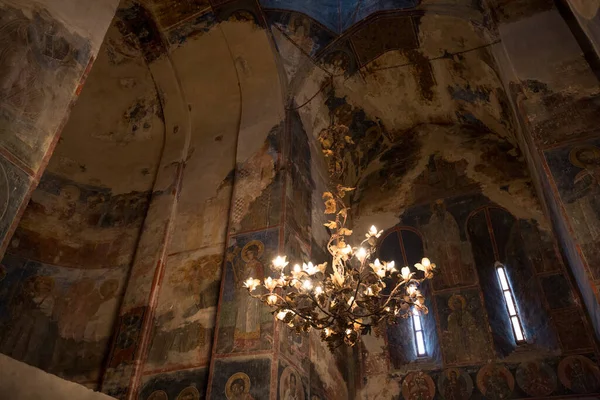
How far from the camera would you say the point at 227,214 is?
27.6 ft

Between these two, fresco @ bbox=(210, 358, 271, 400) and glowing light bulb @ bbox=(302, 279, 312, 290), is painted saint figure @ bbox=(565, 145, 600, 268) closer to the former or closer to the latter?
glowing light bulb @ bbox=(302, 279, 312, 290)

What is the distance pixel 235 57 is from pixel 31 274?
17.1 feet

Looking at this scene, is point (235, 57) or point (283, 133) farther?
point (235, 57)

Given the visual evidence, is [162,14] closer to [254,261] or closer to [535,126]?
[254,261]

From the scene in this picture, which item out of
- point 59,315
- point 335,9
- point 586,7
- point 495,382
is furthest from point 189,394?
point 335,9

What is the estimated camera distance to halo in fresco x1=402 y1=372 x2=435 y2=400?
25.7 ft

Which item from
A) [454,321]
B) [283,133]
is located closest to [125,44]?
[283,133]

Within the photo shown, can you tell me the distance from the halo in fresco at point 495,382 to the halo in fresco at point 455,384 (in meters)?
0.18

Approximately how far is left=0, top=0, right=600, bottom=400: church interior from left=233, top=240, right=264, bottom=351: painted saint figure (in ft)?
0.10

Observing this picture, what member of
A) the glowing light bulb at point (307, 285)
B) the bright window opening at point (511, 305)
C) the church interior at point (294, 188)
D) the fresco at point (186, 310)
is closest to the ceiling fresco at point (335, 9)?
the church interior at point (294, 188)

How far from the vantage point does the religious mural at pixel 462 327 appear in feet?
26.0

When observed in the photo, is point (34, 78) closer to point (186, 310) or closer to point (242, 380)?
point (186, 310)

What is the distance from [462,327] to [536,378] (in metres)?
1.31

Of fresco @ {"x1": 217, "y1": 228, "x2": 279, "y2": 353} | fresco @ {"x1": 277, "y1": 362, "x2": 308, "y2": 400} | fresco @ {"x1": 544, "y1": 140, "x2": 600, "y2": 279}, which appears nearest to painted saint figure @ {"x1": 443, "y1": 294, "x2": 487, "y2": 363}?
fresco @ {"x1": 277, "y1": 362, "x2": 308, "y2": 400}
